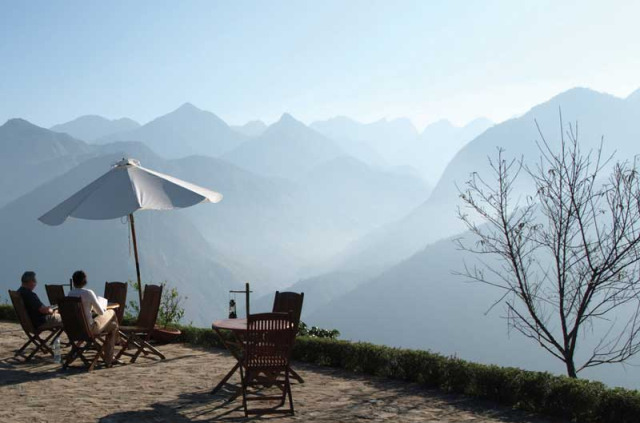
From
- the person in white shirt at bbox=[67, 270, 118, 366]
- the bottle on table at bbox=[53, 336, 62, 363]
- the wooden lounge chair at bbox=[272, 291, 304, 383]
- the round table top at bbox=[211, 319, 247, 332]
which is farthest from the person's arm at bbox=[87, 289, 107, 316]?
the wooden lounge chair at bbox=[272, 291, 304, 383]

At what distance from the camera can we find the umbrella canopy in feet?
28.1

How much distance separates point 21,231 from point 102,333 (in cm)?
17338

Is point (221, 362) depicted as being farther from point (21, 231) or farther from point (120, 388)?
point (21, 231)

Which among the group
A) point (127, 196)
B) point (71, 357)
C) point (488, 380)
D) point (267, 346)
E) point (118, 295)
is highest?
point (127, 196)

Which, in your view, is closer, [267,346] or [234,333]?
[267,346]

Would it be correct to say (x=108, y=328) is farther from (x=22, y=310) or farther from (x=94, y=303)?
(x=22, y=310)

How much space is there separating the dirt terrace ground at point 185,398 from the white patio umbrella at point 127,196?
2.02 meters

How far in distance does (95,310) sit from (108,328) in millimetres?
358

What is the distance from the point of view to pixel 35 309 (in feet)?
28.2

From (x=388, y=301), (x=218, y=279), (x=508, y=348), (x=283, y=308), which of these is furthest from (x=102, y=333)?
(x=218, y=279)

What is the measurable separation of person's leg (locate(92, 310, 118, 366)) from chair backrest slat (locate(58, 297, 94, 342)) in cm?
14

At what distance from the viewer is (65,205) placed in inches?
364

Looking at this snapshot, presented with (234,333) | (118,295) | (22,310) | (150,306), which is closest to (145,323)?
(150,306)

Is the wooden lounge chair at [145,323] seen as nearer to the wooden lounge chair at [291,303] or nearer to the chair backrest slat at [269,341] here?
the wooden lounge chair at [291,303]
